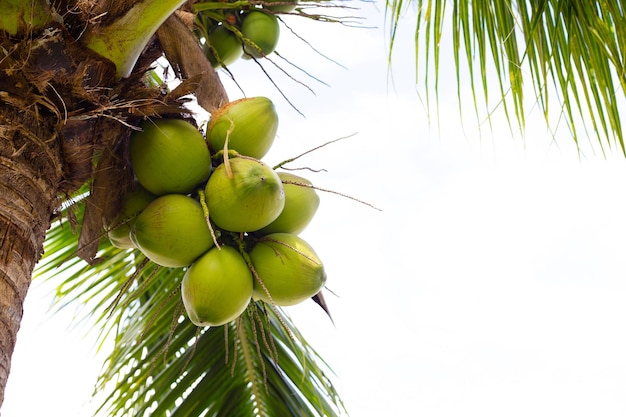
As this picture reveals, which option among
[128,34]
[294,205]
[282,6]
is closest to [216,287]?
[294,205]

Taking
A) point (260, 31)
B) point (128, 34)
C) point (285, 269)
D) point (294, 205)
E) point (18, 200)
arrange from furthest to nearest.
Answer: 1. point (260, 31)
2. point (294, 205)
3. point (285, 269)
4. point (128, 34)
5. point (18, 200)

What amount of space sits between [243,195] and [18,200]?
452 mm

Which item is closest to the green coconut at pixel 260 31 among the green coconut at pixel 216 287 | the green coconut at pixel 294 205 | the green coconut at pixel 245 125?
the green coconut at pixel 245 125

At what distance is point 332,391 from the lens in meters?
2.59

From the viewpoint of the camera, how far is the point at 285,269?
5.24ft

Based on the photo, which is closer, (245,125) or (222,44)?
(245,125)

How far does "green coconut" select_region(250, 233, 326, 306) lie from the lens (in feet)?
5.25

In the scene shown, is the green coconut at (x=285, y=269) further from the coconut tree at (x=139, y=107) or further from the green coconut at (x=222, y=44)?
the green coconut at (x=222, y=44)

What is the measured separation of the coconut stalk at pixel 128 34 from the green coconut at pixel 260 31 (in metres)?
0.72

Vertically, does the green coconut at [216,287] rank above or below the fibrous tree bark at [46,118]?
below

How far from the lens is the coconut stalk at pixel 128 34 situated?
1.44 metres

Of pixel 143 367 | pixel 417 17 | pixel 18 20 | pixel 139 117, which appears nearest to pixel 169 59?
pixel 139 117

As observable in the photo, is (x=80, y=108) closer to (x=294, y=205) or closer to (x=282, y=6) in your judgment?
(x=294, y=205)

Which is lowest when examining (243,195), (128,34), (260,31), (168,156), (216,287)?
(216,287)
